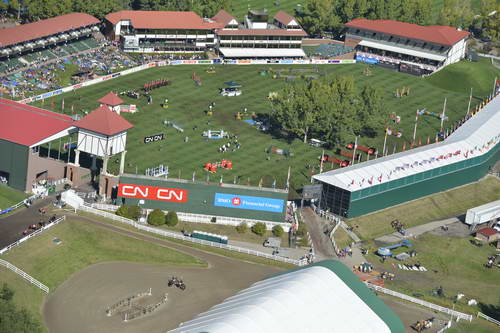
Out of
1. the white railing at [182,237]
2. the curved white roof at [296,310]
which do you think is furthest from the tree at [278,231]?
the curved white roof at [296,310]

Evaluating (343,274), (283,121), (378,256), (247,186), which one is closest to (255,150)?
(283,121)

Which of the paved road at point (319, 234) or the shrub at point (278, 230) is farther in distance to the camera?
the shrub at point (278, 230)

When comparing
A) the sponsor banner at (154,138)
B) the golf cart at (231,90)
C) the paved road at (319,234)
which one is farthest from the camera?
the golf cart at (231,90)

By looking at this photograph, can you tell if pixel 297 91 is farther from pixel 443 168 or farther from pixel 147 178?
pixel 147 178

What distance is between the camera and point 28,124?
14200 centimetres

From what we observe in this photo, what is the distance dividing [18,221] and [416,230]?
60473mm

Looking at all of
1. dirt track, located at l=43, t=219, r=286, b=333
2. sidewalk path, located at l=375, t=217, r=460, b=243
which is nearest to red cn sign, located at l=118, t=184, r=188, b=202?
dirt track, located at l=43, t=219, r=286, b=333

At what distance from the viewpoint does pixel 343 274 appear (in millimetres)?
110438

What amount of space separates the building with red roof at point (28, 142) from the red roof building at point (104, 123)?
3.48 m

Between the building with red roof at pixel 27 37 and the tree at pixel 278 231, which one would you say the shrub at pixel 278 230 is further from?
the building with red roof at pixel 27 37

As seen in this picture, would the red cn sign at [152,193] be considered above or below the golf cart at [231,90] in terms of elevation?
below

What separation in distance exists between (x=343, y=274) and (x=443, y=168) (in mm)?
54874

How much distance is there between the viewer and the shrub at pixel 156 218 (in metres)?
134

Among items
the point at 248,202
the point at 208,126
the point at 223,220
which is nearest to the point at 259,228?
the point at 248,202
